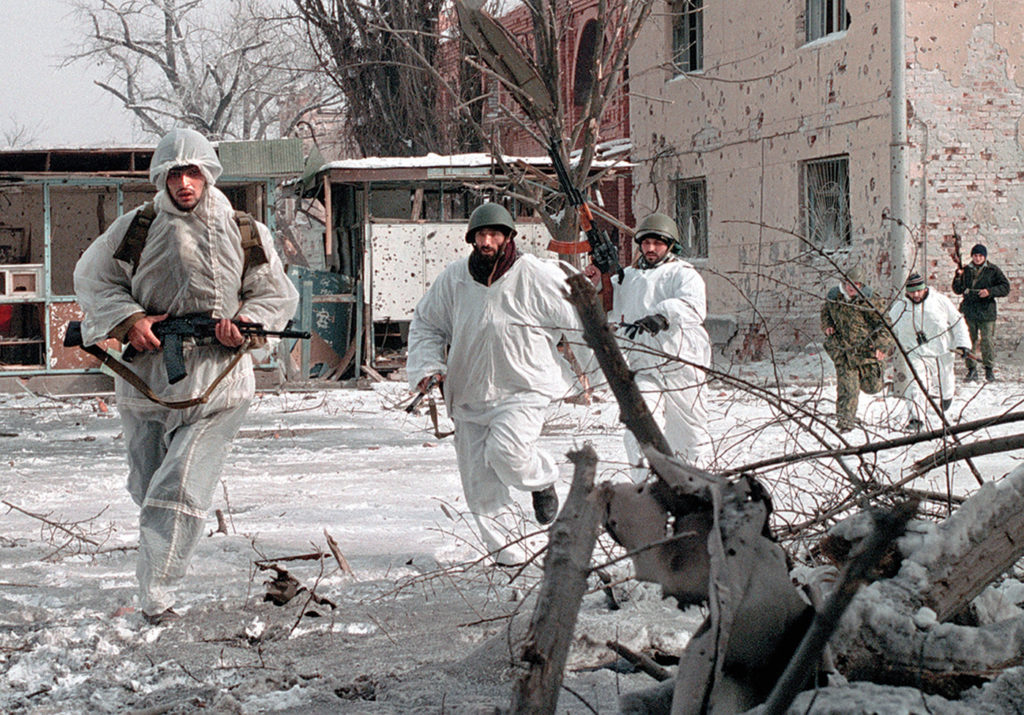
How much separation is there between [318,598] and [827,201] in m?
13.7

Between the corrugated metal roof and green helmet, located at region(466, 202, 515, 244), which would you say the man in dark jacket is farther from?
green helmet, located at region(466, 202, 515, 244)

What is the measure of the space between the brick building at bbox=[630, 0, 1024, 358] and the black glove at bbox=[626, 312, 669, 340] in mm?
6670

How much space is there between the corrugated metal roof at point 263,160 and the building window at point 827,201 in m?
7.06

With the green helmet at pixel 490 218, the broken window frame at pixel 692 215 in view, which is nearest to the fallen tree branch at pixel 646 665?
the green helmet at pixel 490 218

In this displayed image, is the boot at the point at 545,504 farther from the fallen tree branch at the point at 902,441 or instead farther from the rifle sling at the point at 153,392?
the fallen tree branch at the point at 902,441

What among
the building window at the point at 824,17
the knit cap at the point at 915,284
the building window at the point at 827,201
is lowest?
the knit cap at the point at 915,284

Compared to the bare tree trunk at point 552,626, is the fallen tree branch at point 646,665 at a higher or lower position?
lower

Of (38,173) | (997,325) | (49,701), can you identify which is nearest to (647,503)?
(49,701)

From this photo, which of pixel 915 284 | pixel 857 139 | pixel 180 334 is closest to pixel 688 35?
pixel 857 139

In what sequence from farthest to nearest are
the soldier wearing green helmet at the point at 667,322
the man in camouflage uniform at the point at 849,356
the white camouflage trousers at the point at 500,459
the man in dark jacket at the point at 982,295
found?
the man in dark jacket at the point at 982,295 → the man in camouflage uniform at the point at 849,356 → the soldier wearing green helmet at the point at 667,322 → the white camouflage trousers at the point at 500,459

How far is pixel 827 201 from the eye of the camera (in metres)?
17.7

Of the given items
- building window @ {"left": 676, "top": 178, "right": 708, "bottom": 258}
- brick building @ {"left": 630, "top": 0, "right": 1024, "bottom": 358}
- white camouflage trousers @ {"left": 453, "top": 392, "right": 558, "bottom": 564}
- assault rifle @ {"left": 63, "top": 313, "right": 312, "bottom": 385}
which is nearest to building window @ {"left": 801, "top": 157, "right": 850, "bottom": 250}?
brick building @ {"left": 630, "top": 0, "right": 1024, "bottom": 358}

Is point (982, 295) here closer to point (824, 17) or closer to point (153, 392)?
point (824, 17)

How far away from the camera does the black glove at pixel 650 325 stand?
24.7ft
